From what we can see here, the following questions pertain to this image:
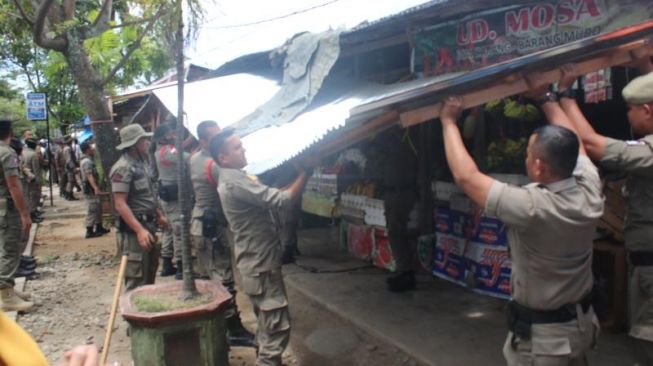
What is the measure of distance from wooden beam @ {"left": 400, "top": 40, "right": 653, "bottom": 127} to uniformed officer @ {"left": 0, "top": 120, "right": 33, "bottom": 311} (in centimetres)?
522

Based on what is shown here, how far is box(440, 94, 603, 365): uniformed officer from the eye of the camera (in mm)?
2316

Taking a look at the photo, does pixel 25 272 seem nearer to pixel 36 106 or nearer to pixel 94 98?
pixel 94 98

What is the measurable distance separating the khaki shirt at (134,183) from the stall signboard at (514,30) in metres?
3.02

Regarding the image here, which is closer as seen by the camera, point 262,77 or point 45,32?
point 262,77

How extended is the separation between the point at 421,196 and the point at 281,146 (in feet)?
10.9

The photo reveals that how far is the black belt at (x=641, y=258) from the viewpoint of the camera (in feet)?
9.33

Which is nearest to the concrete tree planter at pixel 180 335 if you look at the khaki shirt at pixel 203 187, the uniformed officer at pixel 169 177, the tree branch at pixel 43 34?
the khaki shirt at pixel 203 187

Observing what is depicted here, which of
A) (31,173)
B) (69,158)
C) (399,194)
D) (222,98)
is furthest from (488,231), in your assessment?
(69,158)

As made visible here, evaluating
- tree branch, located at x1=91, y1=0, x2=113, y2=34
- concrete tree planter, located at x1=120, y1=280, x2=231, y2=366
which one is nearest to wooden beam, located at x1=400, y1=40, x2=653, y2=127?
concrete tree planter, located at x1=120, y1=280, x2=231, y2=366

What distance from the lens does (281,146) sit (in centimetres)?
364

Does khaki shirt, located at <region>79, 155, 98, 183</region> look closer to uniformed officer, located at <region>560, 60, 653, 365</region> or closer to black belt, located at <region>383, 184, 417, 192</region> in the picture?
black belt, located at <region>383, 184, 417, 192</region>

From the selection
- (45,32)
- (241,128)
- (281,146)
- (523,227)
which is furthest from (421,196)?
(45,32)

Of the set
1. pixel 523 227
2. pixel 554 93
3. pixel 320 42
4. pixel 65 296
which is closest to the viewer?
pixel 523 227

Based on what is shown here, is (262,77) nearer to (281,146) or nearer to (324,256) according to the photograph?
(324,256)
